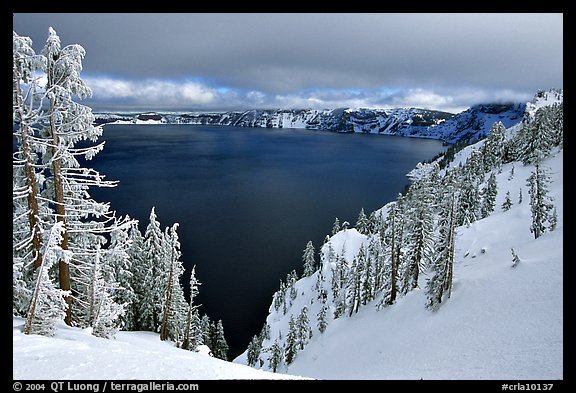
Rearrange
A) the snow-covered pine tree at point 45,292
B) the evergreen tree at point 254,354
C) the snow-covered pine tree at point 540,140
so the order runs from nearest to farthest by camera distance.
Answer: the snow-covered pine tree at point 45,292
the evergreen tree at point 254,354
the snow-covered pine tree at point 540,140

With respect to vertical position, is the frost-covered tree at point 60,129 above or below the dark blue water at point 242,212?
above

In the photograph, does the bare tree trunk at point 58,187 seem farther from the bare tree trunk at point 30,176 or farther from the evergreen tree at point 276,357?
the evergreen tree at point 276,357

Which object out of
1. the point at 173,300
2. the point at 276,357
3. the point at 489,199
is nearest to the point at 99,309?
the point at 173,300

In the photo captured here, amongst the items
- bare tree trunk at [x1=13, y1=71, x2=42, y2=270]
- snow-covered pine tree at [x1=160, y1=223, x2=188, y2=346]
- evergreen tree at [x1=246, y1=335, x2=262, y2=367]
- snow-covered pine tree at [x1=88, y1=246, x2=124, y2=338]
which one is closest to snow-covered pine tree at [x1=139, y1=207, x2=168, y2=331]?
snow-covered pine tree at [x1=160, y1=223, x2=188, y2=346]

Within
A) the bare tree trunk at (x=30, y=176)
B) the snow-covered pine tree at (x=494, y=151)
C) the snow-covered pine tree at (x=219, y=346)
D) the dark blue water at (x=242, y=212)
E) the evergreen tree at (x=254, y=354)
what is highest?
the snow-covered pine tree at (x=494, y=151)

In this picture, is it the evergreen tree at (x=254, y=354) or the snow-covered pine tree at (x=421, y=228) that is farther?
the evergreen tree at (x=254, y=354)

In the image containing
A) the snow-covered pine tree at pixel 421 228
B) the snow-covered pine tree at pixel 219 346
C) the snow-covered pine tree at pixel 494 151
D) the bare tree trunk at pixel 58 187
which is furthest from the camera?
the snow-covered pine tree at pixel 494 151

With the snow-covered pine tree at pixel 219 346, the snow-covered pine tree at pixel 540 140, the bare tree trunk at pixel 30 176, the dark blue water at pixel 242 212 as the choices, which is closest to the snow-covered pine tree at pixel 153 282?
the bare tree trunk at pixel 30 176
